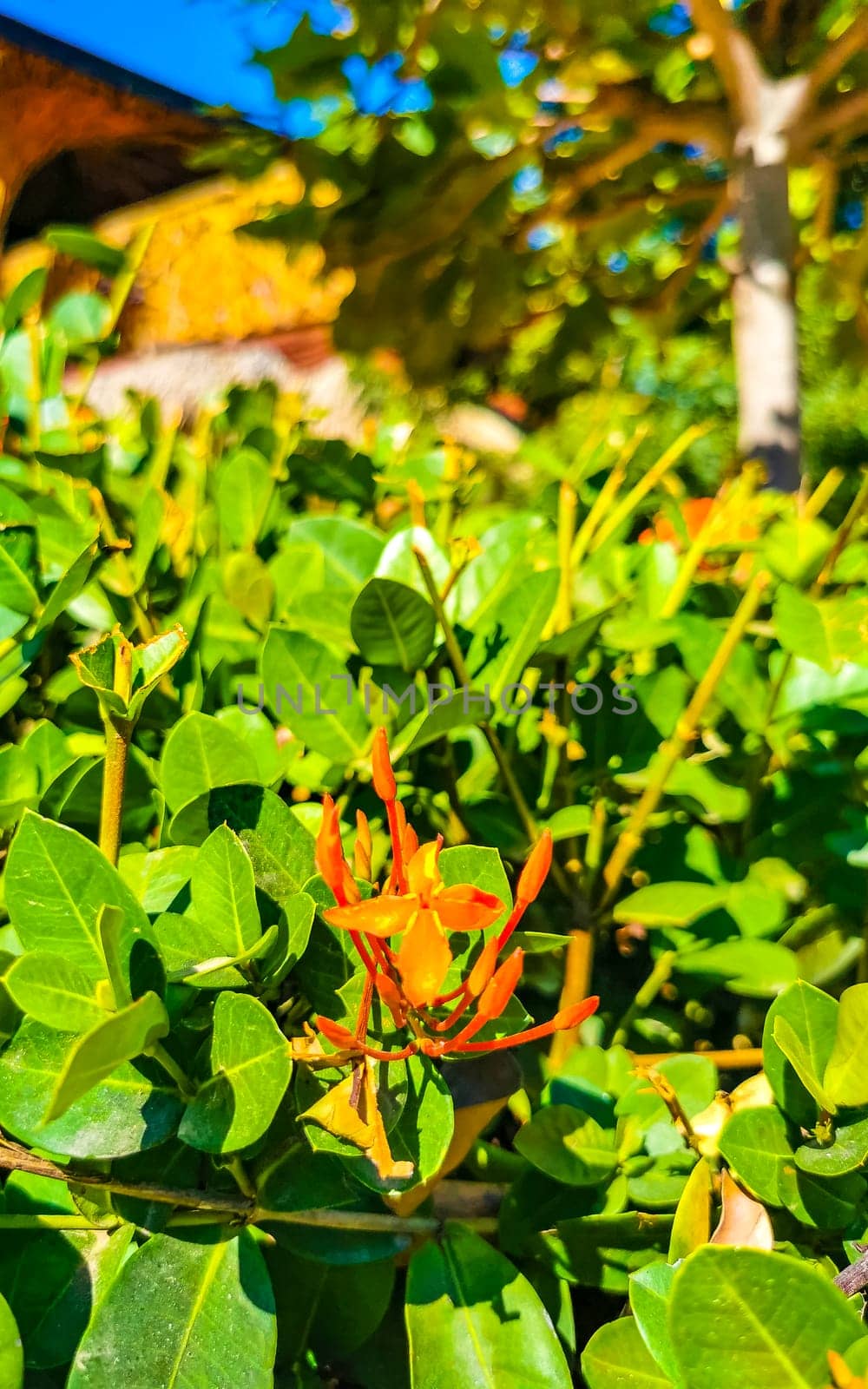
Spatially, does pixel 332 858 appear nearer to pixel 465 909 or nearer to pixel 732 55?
pixel 465 909

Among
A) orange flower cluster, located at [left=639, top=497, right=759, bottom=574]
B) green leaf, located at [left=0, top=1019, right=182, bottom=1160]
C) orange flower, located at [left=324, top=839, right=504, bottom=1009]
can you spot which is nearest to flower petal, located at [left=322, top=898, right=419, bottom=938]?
orange flower, located at [left=324, top=839, right=504, bottom=1009]

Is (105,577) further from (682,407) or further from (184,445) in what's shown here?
(682,407)

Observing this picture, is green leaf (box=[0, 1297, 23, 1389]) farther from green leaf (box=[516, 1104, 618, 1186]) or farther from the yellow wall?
the yellow wall

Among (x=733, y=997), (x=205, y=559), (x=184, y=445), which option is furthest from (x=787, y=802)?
(x=184, y=445)

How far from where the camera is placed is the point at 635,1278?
31cm

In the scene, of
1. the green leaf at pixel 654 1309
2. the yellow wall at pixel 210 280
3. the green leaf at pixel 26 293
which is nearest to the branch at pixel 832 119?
the green leaf at pixel 26 293

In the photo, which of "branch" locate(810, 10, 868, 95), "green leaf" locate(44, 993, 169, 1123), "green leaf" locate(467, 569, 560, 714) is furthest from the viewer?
"branch" locate(810, 10, 868, 95)

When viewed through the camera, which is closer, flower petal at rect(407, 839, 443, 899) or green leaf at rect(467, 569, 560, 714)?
flower petal at rect(407, 839, 443, 899)

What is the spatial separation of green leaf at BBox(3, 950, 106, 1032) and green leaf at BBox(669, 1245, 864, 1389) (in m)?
0.18

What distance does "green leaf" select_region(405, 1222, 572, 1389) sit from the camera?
1.02 feet

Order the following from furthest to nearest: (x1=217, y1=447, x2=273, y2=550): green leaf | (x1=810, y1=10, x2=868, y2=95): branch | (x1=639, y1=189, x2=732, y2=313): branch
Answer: (x1=639, y1=189, x2=732, y2=313): branch
(x1=810, y1=10, x2=868, y2=95): branch
(x1=217, y1=447, x2=273, y2=550): green leaf

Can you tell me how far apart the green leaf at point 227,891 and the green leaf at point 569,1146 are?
0.14 m

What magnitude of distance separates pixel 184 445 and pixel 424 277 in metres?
1.22

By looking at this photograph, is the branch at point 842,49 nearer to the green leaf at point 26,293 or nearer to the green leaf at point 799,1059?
the green leaf at point 26,293
